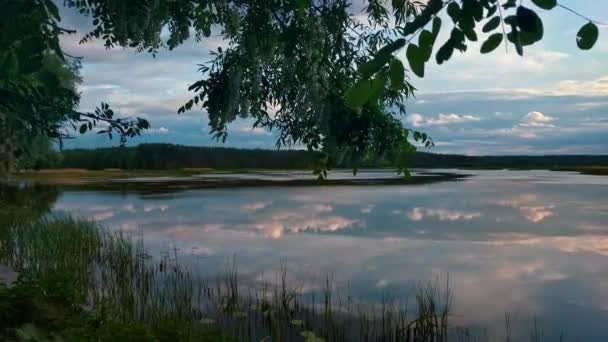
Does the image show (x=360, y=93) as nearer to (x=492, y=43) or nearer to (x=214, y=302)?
(x=492, y=43)

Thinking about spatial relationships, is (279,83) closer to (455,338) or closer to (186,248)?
(455,338)

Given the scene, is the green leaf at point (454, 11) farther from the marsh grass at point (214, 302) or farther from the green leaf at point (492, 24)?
the marsh grass at point (214, 302)

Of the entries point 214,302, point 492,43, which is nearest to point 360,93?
point 492,43

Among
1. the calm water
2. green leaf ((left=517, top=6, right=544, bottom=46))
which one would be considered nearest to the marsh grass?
the calm water

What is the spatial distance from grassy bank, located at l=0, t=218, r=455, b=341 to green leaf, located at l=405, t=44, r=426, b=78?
3203mm

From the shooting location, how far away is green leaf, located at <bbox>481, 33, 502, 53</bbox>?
2328mm

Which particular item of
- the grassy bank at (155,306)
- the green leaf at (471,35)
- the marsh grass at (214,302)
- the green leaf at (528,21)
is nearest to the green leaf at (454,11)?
the green leaf at (471,35)

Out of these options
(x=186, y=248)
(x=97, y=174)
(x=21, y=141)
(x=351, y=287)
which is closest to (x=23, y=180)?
(x=97, y=174)

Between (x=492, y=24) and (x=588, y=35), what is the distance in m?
0.36

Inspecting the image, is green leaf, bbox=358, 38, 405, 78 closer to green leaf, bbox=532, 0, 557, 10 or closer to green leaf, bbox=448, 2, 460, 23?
green leaf, bbox=448, 2, 460, 23

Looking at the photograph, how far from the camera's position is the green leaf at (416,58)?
2.13 metres

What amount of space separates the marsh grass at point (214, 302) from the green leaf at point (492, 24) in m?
3.82

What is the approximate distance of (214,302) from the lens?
1105 centimetres

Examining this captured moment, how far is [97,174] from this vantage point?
92.3 meters
